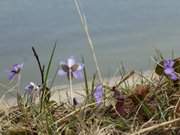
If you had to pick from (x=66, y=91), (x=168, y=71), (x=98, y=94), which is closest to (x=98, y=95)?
(x=98, y=94)

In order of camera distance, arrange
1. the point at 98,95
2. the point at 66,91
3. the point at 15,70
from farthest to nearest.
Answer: the point at 66,91, the point at 15,70, the point at 98,95

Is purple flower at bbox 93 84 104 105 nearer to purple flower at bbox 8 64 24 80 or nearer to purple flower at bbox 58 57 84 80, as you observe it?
purple flower at bbox 58 57 84 80

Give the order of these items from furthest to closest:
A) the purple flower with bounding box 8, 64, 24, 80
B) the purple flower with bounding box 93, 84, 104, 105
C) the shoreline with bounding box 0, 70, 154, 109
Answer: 1. the shoreline with bounding box 0, 70, 154, 109
2. the purple flower with bounding box 8, 64, 24, 80
3. the purple flower with bounding box 93, 84, 104, 105

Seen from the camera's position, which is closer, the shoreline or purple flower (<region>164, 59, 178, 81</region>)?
purple flower (<region>164, 59, 178, 81</region>)

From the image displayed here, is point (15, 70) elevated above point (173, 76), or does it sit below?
above

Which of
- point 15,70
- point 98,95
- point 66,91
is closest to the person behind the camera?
point 98,95

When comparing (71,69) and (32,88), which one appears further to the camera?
(32,88)

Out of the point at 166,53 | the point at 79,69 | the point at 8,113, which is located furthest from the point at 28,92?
the point at 166,53

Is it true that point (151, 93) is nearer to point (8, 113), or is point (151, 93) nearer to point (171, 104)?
point (171, 104)

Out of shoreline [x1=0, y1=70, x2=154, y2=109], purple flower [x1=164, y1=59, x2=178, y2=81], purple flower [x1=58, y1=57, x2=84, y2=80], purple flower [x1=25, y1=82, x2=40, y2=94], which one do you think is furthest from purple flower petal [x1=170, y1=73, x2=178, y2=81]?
purple flower [x1=25, y1=82, x2=40, y2=94]

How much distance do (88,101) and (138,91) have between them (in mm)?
187

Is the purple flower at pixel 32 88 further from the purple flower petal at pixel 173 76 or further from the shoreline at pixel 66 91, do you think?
the purple flower petal at pixel 173 76

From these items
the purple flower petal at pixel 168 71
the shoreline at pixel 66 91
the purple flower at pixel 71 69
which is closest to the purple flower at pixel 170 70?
the purple flower petal at pixel 168 71

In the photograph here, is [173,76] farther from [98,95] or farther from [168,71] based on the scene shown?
[98,95]
